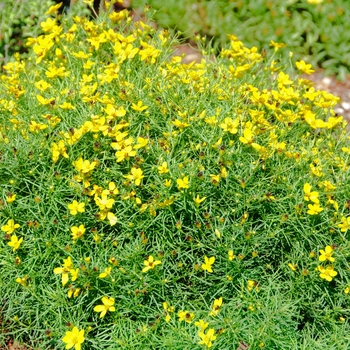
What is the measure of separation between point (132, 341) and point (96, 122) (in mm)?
1141

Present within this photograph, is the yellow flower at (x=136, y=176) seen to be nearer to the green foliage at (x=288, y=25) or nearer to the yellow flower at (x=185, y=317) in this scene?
the yellow flower at (x=185, y=317)

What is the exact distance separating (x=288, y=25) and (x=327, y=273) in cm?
287

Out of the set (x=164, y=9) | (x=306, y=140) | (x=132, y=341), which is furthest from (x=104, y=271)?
(x=164, y=9)

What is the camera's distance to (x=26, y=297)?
3035mm

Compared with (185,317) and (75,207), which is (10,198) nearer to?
(75,207)

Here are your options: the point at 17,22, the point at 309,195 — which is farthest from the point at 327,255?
the point at 17,22

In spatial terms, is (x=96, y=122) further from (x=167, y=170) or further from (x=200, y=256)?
(x=200, y=256)

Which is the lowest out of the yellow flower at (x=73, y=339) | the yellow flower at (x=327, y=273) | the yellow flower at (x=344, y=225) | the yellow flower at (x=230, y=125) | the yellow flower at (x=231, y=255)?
the yellow flower at (x=73, y=339)

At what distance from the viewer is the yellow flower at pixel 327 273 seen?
272cm

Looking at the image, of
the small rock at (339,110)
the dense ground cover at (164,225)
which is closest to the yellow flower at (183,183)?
the dense ground cover at (164,225)

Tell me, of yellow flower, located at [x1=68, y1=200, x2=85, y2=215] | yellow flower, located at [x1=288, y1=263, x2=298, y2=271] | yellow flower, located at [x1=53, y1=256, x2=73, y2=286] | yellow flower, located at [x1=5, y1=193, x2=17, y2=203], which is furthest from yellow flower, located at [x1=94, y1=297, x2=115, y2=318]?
yellow flower, located at [x1=288, y1=263, x2=298, y2=271]

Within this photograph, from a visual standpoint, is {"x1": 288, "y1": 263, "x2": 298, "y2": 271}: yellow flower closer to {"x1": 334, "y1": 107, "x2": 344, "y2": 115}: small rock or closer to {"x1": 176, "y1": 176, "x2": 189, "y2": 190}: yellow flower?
{"x1": 176, "y1": 176, "x2": 189, "y2": 190}: yellow flower

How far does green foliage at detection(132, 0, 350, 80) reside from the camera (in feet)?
16.0

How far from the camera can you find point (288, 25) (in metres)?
4.93
